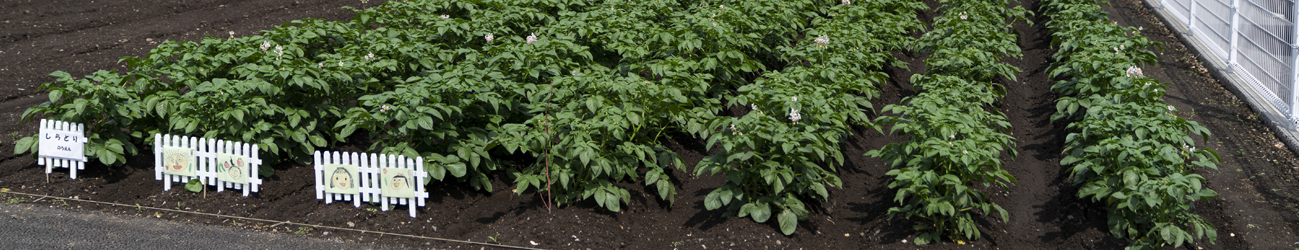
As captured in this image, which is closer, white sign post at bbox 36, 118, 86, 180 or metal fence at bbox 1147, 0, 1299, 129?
white sign post at bbox 36, 118, 86, 180

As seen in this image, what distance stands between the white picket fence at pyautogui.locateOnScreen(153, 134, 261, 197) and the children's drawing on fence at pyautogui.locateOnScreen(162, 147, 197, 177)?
0.07 ft

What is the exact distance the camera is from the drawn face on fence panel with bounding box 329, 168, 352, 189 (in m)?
4.72

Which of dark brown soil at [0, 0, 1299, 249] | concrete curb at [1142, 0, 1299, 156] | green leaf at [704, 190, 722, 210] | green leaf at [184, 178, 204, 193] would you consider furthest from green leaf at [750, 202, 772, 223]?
concrete curb at [1142, 0, 1299, 156]

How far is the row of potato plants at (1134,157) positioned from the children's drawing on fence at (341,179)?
4.16 m

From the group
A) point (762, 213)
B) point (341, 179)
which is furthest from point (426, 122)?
point (762, 213)

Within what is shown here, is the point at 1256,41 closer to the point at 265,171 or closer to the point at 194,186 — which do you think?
the point at 265,171

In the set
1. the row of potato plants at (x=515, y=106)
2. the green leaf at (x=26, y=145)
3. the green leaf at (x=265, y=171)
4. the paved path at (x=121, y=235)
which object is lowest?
the paved path at (x=121, y=235)

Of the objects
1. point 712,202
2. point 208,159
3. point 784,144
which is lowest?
point 712,202

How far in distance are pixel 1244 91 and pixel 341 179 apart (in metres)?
7.16

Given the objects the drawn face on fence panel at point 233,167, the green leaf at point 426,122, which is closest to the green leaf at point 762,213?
the green leaf at point 426,122

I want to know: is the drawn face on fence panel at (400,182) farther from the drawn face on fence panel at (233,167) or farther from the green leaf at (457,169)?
the drawn face on fence panel at (233,167)

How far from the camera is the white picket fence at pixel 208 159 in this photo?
15.8 feet

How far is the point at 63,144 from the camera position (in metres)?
4.99

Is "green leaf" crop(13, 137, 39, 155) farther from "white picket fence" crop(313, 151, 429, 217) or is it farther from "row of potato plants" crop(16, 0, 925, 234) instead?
"white picket fence" crop(313, 151, 429, 217)
